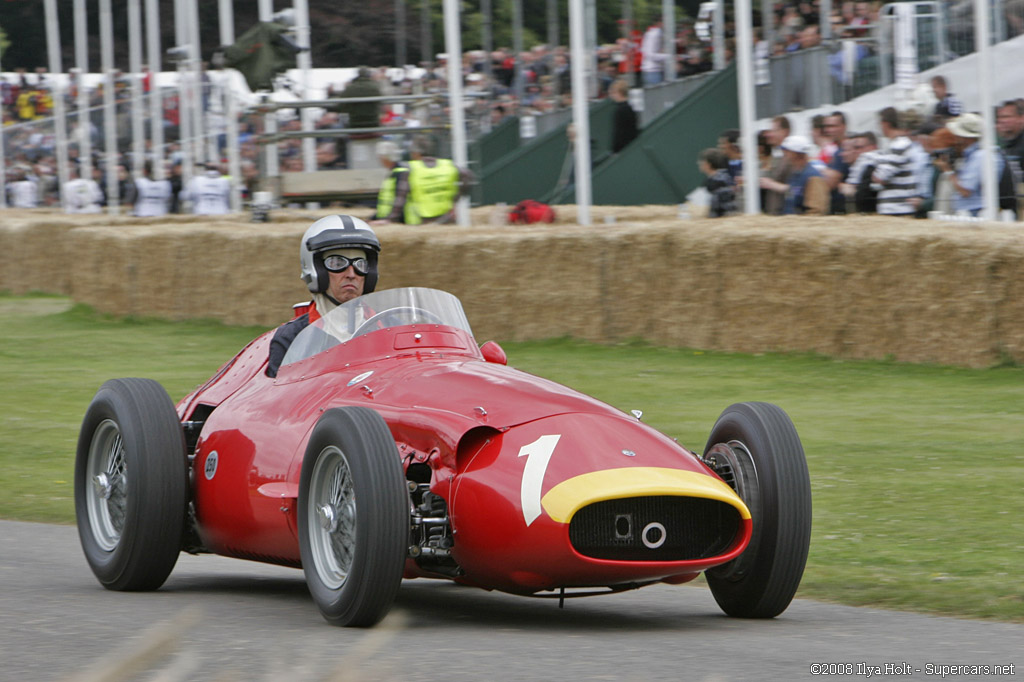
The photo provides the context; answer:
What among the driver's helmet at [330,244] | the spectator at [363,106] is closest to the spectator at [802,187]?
the spectator at [363,106]

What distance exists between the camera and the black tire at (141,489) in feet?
20.4

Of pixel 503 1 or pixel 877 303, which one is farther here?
pixel 503 1

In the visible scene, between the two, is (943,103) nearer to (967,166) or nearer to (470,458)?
(967,166)

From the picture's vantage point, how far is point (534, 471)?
5.05 m

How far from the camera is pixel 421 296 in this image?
646 centimetres

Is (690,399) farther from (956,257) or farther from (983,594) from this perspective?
(983,594)

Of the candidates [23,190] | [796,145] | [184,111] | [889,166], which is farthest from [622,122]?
[23,190]

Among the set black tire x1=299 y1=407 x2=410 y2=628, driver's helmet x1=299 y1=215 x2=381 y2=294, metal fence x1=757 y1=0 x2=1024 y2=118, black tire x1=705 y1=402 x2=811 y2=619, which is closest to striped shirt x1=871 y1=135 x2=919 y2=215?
metal fence x1=757 y1=0 x2=1024 y2=118

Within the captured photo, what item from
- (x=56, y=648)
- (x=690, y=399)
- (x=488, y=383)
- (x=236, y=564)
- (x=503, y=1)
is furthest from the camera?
(x=503, y=1)

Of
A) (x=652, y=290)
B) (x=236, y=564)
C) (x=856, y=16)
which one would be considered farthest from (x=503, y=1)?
(x=236, y=564)

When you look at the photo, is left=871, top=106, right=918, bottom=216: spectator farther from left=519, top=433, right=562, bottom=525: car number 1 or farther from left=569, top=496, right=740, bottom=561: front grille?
left=519, top=433, right=562, bottom=525: car number 1

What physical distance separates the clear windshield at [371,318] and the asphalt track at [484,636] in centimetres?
99

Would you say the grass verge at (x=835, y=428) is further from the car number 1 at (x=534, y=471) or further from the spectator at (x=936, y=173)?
the spectator at (x=936, y=173)

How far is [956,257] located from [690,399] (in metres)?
2.39
